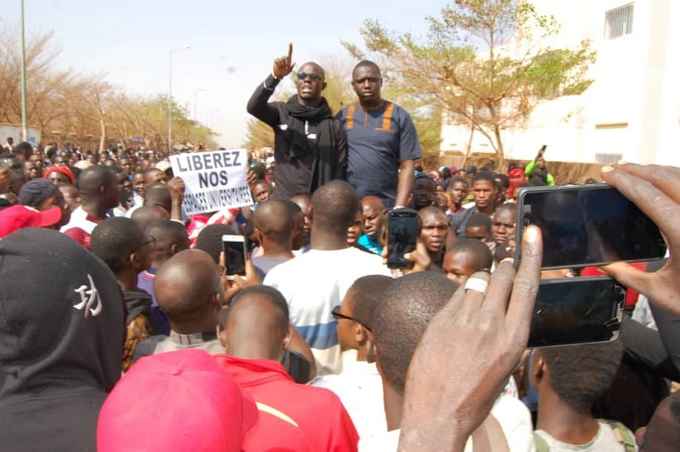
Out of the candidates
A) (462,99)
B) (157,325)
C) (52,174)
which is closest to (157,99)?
(462,99)

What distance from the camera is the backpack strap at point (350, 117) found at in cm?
520

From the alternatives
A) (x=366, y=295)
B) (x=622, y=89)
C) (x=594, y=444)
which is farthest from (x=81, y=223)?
(x=622, y=89)

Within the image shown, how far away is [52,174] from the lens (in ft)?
23.9

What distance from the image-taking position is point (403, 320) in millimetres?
1706

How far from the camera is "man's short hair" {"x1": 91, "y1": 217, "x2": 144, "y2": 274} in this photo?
134 inches

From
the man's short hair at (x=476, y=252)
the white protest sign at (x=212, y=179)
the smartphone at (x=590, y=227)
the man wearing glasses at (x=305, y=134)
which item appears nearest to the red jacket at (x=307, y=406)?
the smartphone at (x=590, y=227)

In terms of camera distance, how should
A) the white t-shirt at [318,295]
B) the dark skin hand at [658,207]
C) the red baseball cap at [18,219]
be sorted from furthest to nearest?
the red baseball cap at [18,219] < the white t-shirt at [318,295] < the dark skin hand at [658,207]

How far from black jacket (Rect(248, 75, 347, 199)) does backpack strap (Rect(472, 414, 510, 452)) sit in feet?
12.5

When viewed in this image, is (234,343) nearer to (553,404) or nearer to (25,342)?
(25,342)

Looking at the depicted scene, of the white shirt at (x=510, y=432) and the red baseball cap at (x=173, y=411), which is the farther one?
the white shirt at (x=510, y=432)

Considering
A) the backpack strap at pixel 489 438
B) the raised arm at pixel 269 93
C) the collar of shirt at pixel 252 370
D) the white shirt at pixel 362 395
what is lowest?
the white shirt at pixel 362 395

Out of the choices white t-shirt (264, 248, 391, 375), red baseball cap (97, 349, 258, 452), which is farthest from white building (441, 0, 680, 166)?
red baseball cap (97, 349, 258, 452)

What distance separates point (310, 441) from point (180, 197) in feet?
15.8

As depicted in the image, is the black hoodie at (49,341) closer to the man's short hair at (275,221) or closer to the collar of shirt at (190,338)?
the collar of shirt at (190,338)
